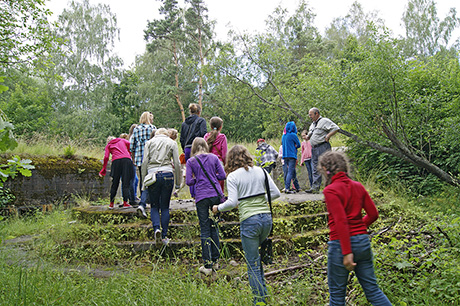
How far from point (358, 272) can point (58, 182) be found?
1097 cm

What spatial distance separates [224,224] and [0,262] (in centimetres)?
349

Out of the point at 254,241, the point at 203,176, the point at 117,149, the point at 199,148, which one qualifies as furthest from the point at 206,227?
the point at 117,149

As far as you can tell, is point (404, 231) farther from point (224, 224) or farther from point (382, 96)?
point (382, 96)

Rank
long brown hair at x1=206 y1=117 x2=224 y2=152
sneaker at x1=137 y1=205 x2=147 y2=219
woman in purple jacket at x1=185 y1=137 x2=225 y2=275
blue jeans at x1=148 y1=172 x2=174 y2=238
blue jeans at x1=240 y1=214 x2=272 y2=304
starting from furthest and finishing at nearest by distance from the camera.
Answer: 1. sneaker at x1=137 y1=205 x2=147 y2=219
2. long brown hair at x1=206 y1=117 x2=224 y2=152
3. blue jeans at x1=148 y1=172 x2=174 y2=238
4. woman in purple jacket at x1=185 y1=137 x2=225 y2=275
5. blue jeans at x1=240 y1=214 x2=272 y2=304

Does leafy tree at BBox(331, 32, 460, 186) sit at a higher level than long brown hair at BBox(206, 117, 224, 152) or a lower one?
higher

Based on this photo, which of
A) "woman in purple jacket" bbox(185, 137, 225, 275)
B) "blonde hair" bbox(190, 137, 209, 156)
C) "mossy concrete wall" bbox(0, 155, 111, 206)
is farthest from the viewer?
"mossy concrete wall" bbox(0, 155, 111, 206)

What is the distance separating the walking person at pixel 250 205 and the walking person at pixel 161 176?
1.88 m

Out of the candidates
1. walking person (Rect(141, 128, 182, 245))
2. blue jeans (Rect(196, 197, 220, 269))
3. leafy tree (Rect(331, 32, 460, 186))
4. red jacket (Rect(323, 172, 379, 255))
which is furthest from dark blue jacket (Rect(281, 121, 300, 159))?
red jacket (Rect(323, 172, 379, 255))

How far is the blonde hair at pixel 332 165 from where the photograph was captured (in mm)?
2945

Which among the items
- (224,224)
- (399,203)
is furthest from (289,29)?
(224,224)

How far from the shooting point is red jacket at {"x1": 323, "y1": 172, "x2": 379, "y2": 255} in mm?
2656

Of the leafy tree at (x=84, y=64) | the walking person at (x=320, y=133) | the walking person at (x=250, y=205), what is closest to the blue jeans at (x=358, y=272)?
the walking person at (x=250, y=205)

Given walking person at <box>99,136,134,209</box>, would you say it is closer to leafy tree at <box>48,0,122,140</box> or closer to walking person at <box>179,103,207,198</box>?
walking person at <box>179,103,207,198</box>

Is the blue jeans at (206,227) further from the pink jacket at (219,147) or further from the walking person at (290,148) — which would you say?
the walking person at (290,148)
